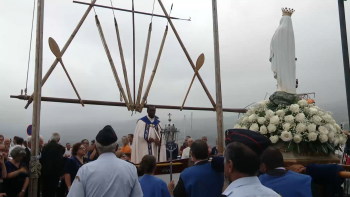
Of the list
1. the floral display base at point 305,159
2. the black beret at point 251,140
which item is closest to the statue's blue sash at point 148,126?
the floral display base at point 305,159

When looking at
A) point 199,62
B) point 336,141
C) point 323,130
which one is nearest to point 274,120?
point 323,130

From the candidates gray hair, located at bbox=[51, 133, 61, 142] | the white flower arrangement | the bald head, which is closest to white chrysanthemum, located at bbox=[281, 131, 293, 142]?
the white flower arrangement

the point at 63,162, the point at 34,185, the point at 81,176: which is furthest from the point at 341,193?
the point at 63,162

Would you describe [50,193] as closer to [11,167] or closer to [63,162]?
[63,162]

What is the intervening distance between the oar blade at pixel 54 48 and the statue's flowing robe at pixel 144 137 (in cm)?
259

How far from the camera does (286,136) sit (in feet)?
14.4

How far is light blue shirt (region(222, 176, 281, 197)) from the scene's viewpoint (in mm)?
1733

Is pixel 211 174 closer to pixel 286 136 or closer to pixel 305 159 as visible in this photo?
pixel 286 136

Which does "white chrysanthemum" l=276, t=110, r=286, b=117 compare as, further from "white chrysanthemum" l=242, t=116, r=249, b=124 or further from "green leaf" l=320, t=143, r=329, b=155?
"green leaf" l=320, t=143, r=329, b=155

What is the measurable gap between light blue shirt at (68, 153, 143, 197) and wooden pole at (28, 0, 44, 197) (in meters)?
3.41

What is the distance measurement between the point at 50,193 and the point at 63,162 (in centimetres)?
70

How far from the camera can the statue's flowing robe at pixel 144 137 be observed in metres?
8.45

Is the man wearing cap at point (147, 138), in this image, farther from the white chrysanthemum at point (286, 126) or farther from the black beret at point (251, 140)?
the black beret at point (251, 140)

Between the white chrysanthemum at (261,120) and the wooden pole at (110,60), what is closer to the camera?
the white chrysanthemum at (261,120)
